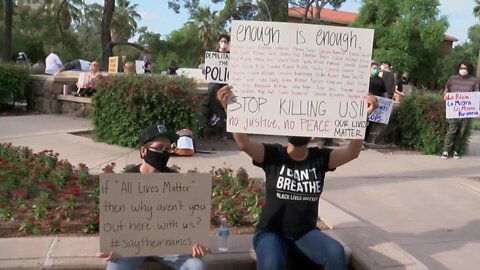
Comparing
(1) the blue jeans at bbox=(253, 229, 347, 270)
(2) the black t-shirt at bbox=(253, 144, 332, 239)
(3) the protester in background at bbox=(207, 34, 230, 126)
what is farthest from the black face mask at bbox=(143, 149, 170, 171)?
(3) the protester in background at bbox=(207, 34, 230, 126)

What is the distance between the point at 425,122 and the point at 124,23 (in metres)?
61.3

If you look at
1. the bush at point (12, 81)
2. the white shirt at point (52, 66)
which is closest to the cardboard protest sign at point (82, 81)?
the bush at point (12, 81)

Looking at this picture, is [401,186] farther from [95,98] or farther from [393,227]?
[95,98]

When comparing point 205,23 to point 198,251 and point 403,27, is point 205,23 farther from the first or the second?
point 198,251

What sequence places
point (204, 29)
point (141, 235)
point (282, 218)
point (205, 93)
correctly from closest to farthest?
point (141, 235)
point (282, 218)
point (205, 93)
point (204, 29)

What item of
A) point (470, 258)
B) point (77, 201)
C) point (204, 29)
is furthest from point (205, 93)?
point (204, 29)

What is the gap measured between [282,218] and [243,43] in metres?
1.19

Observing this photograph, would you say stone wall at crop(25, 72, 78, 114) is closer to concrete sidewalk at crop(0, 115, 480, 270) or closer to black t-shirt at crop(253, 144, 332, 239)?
concrete sidewalk at crop(0, 115, 480, 270)

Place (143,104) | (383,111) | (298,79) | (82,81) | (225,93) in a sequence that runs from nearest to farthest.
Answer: (225,93)
(298,79)
(143,104)
(383,111)
(82,81)

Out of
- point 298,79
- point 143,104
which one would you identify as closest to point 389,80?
point 143,104

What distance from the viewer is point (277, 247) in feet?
12.0

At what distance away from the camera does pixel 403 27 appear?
4400 centimetres

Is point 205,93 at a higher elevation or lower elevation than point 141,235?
higher

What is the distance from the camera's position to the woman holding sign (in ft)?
12.1
